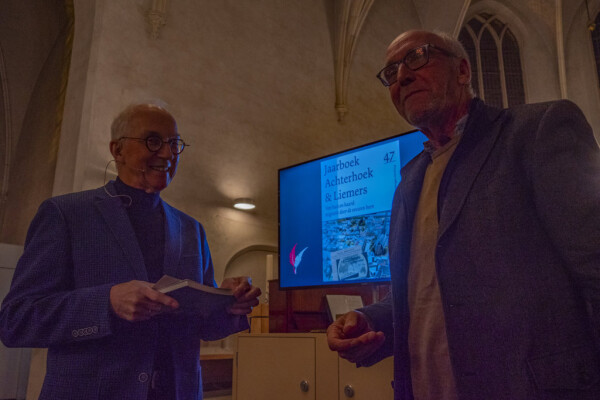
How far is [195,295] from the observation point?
154cm

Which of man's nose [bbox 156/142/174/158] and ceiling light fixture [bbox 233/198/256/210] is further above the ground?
ceiling light fixture [bbox 233/198/256/210]

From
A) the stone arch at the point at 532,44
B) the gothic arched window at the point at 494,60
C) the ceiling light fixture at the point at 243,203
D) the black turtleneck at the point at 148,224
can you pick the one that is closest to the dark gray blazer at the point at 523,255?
the black turtleneck at the point at 148,224

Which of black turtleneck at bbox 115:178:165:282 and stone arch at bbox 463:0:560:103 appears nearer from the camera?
black turtleneck at bbox 115:178:165:282

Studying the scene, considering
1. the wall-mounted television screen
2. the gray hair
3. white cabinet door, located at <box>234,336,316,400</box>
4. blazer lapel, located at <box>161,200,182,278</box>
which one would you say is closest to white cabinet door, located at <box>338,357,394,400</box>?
white cabinet door, located at <box>234,336,316,400</box>

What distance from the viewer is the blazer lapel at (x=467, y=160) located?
1.27m

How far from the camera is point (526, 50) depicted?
11289 millimetres

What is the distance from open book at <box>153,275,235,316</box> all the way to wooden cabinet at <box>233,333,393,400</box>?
1.18 metres

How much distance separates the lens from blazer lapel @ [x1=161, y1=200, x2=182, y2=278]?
180 cm

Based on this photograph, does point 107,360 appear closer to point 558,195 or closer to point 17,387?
point 558,195

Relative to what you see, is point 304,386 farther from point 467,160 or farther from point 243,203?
point 243,203

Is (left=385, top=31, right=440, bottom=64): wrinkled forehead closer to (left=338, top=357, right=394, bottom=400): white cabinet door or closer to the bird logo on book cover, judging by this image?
(left=338, top=357, right=394, bottom=400): white cabinet door

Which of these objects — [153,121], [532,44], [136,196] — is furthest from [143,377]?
[532,44]

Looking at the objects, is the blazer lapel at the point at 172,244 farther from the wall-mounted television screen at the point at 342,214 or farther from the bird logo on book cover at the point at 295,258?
the bird logo on book cover at the point at 295,258

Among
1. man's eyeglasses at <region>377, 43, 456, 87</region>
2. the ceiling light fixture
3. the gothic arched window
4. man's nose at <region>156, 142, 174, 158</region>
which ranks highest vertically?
the gothic arched window
